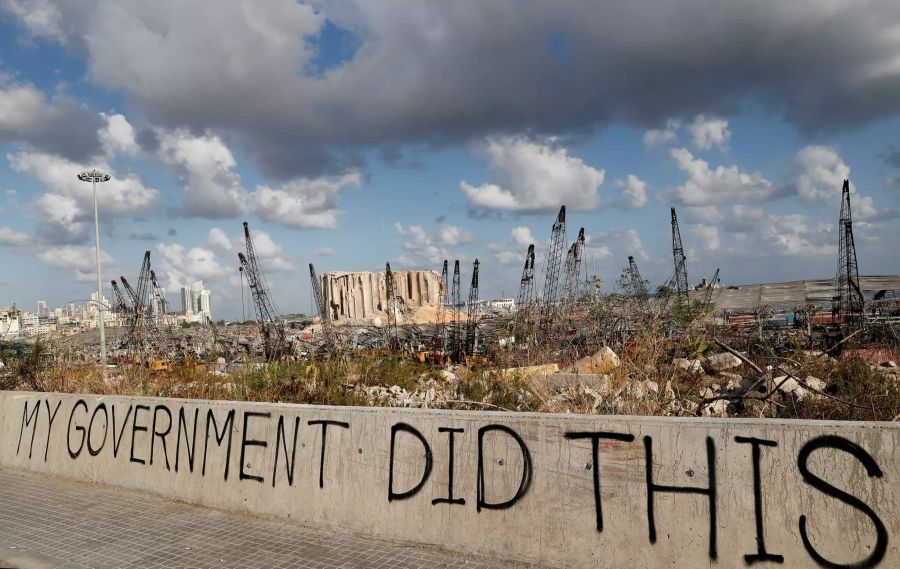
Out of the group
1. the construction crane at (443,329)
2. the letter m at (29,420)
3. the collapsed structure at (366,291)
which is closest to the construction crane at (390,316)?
the construction crane at (443,329)

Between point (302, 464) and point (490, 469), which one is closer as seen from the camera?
point (490, 469)

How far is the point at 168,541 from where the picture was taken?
19.8 feet

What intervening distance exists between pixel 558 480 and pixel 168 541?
137 inches

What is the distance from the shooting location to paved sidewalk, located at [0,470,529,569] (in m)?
5.43

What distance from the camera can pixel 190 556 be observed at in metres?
5.62

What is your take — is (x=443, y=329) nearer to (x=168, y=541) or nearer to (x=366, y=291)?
(x=168, y=541)

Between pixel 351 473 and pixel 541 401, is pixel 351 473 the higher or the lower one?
the lower one

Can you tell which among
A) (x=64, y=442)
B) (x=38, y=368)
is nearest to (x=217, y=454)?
(x=64, y=442)

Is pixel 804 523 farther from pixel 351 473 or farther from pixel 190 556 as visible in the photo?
pixel 190 556

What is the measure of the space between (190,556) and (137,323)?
49.0 metres

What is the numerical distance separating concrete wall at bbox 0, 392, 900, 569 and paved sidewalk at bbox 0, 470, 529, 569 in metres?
0.18

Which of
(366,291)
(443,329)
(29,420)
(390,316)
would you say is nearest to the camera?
(29,420)

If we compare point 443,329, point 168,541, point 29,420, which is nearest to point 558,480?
point 168,541

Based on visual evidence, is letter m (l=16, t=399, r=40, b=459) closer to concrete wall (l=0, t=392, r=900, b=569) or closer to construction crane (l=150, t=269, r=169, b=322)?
concrete wall (l=0, t=392, r=900, b=569)
